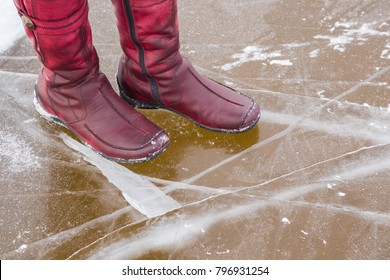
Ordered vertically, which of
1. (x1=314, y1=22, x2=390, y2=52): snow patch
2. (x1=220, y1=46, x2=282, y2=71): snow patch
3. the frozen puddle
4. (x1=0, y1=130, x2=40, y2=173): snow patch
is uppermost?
(x1=314, y1=22, x2=390, y2=52): snow patch

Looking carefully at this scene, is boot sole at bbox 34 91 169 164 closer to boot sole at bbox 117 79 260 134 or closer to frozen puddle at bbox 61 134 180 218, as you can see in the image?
frozen puddle at bbox 61 134 180 218

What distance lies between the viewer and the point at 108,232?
1.28m

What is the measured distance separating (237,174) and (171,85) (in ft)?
1.04

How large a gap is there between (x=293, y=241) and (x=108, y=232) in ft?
1.52

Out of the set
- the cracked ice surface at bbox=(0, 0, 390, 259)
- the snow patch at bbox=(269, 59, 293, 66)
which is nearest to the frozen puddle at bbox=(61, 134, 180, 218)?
the cracked ice surface at bbox=(0, 0, 390, 259)

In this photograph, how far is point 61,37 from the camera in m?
1.24

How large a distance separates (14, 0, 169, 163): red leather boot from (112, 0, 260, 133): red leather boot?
0.09 metres

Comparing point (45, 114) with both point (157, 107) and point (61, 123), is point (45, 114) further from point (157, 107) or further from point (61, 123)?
point (157, 107)

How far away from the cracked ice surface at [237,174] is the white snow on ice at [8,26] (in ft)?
0.33

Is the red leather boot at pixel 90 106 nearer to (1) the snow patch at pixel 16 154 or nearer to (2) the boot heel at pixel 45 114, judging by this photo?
(2) the boot heel at pixel 45 114

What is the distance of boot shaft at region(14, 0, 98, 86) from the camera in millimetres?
1189

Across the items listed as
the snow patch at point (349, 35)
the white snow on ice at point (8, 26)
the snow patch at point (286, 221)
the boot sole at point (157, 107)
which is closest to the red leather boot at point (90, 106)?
the boot sole at point (157, 107)

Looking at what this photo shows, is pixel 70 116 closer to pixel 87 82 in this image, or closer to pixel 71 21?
Result: pixel 87 82

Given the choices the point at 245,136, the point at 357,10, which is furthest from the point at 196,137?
the point at 357,10
